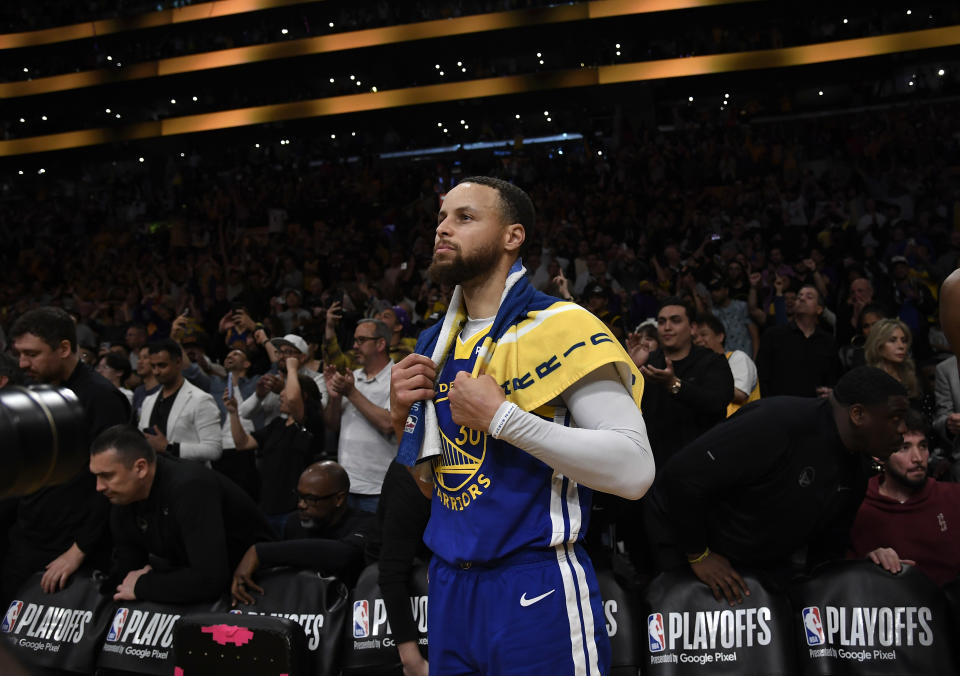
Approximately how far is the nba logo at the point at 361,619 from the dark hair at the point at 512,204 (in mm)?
2136

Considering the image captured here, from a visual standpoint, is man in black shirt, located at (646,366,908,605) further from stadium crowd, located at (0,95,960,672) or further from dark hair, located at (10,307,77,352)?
dark hair, located at (10,307,77,352)

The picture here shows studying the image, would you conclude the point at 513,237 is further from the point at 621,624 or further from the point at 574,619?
the point at 621,624

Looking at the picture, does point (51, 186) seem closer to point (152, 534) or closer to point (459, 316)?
point (152, 534)

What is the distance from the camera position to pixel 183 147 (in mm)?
25047

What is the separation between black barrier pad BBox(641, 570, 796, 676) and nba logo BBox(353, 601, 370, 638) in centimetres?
115

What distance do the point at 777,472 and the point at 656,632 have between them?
817 mm

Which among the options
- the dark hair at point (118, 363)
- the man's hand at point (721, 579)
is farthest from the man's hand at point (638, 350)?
the dark hair at point (118, 363)

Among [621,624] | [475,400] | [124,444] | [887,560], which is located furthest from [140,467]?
[887,560]

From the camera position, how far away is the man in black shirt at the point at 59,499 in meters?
4.02

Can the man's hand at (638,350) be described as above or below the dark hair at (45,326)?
below

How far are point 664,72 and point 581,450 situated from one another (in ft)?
66.0

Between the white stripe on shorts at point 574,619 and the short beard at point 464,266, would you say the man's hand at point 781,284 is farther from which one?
the white stripe on shorts at point 574,619

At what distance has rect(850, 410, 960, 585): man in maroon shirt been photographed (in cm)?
382

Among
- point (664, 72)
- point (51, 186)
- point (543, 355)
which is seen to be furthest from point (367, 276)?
point (51, 186)
